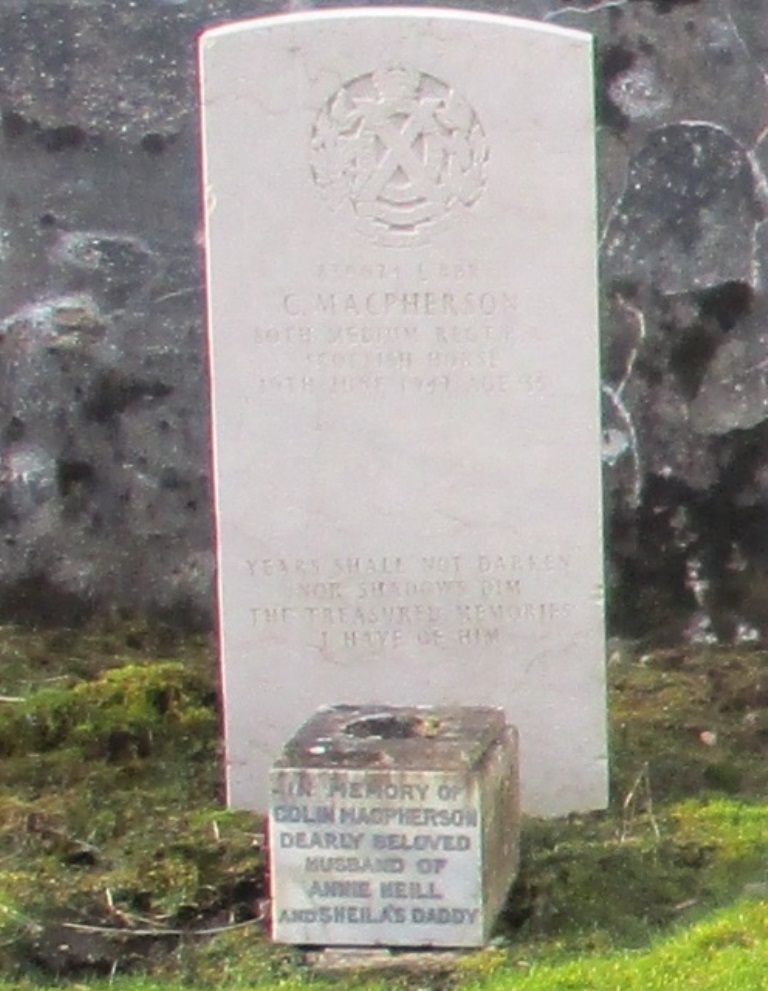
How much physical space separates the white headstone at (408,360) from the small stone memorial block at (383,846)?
2.80 ft

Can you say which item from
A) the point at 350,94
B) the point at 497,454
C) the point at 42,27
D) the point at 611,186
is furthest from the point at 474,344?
the point at 42,27

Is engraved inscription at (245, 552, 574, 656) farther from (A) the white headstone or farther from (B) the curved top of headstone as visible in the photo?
(B) the curved top of headstone

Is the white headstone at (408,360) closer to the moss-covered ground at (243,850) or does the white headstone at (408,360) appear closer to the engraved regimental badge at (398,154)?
the engraved regimental badge at (398,154)

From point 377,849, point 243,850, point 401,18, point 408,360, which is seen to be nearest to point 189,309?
point 408,360

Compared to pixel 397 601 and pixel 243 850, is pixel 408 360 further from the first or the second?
pixel 243 850

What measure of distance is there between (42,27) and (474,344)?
216 centimetres

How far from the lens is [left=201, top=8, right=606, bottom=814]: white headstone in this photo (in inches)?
176

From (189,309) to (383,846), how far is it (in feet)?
8.73

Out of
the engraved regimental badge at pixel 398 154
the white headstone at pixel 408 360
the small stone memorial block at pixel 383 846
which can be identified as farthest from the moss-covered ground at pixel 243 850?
the engraved regimental badge at pixel 398 154

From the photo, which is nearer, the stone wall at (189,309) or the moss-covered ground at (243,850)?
the moss-covered ground at (243,850)

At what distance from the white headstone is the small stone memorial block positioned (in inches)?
33.6

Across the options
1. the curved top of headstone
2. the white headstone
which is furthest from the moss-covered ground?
the curved top of headstone

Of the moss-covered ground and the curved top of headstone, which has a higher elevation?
the curved top of headstone

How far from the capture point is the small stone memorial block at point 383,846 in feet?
12.0
